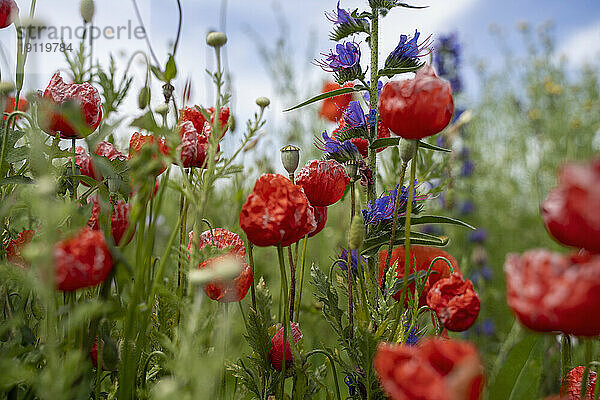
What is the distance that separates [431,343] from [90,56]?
61cm

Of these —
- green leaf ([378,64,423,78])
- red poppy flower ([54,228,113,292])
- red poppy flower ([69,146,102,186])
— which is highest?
green leaf ([378,64,423,78])

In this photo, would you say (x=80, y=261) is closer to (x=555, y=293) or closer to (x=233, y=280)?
(x=233, y=280)

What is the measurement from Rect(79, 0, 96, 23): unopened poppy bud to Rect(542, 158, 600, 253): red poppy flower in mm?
585

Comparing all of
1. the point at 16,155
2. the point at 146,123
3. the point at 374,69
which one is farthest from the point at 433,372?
the point at 16,155

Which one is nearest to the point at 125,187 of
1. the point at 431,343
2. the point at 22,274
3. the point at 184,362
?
the point at 22,274

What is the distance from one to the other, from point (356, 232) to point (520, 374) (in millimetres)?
222

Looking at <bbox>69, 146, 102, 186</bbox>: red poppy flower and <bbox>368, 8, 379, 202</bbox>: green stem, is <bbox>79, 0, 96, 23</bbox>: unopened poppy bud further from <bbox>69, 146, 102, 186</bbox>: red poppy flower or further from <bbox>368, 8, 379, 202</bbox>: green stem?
<bbox>368, 8, 379, 202</bbox>: green stem

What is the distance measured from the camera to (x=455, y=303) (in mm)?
542

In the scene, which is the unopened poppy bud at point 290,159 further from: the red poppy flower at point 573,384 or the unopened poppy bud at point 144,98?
the red poppy flower at point 573,384

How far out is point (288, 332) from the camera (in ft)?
1.74

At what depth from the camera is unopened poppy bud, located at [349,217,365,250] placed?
0.47 m

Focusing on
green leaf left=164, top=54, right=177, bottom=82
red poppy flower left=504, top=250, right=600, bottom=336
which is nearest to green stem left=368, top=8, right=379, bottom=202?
green leaf left=164, top=54, right=177, bottom=82

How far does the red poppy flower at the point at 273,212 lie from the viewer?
486 mm

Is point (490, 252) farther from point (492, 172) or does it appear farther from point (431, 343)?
point (431, 343)
